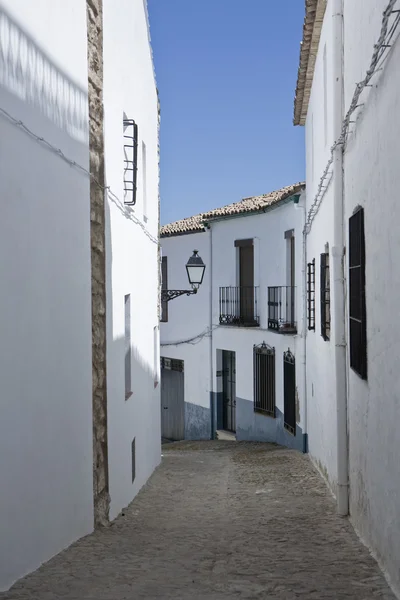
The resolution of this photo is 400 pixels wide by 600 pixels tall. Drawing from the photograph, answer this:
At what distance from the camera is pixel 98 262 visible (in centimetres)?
738

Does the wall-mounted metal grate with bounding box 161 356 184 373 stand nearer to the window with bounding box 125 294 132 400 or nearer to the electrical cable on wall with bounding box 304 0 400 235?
the window with bounding box 125 294 132 400

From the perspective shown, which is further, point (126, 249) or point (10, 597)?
point (126, 249)

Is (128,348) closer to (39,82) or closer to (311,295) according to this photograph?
(311,295)

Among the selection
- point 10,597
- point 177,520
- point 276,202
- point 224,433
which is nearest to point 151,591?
point 10,597

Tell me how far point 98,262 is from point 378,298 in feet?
10.2

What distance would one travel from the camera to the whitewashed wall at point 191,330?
19734 mm

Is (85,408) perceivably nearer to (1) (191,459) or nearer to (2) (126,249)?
(2) (126,249)

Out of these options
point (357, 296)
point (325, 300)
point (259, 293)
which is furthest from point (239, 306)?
point (357, 296)

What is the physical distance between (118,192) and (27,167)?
380 centimetres

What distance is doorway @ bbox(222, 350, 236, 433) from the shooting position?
1922 cm

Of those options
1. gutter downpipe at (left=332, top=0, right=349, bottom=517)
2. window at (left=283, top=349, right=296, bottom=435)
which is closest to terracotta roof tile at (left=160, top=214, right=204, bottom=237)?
window at (left=283, top=349, right=296, bottom=435)

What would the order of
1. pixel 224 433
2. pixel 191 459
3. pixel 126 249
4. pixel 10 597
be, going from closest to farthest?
pixel 10 597
pixel 126 249
pixel 191 459
pixel 224 433

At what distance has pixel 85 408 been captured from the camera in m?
6.71

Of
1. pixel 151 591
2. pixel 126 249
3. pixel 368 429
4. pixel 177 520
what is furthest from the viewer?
pixel 126 249
